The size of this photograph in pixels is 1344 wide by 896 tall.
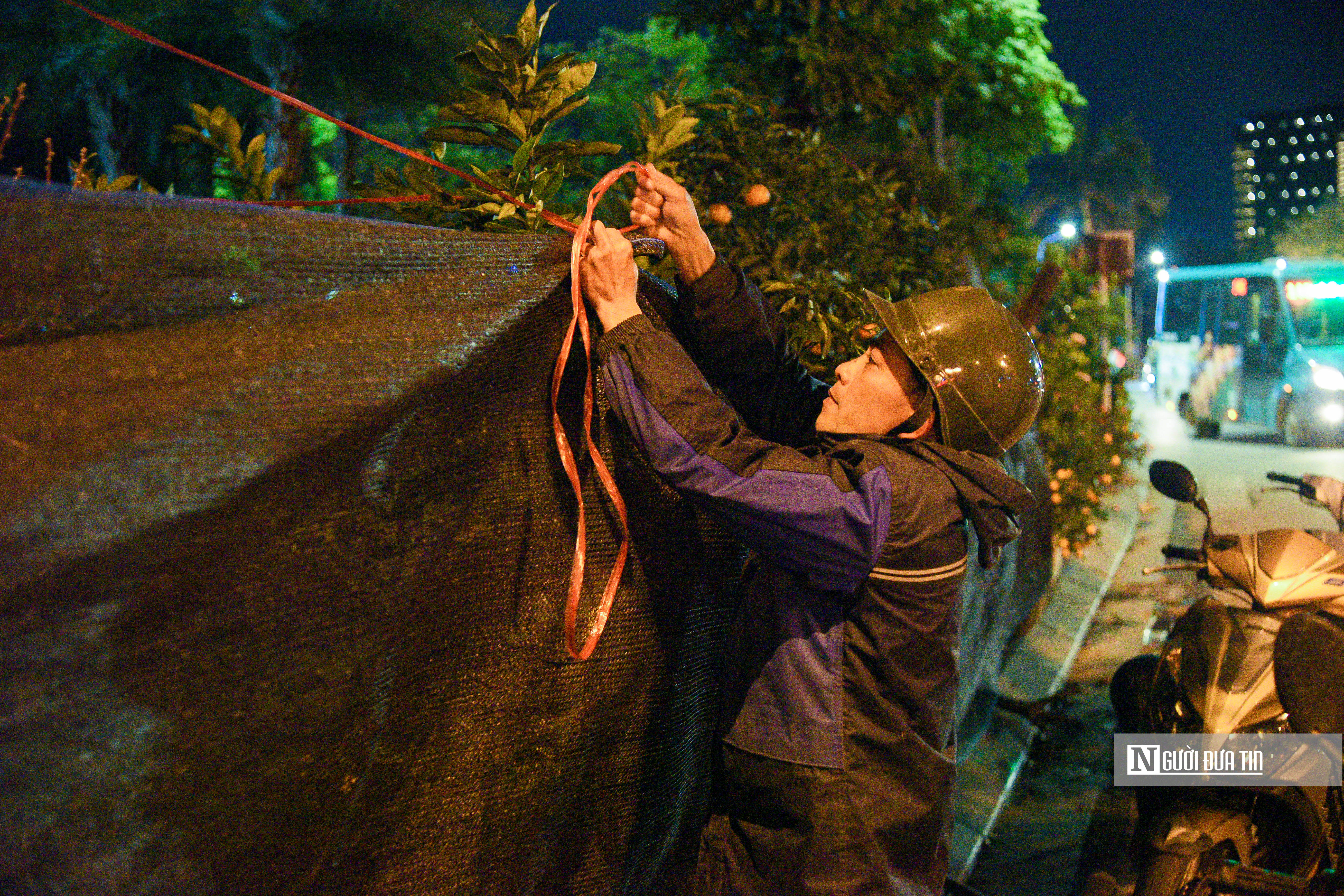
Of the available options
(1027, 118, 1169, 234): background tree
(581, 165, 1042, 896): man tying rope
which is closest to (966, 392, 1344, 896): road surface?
(581, 165, 1042, 896): man tying rope

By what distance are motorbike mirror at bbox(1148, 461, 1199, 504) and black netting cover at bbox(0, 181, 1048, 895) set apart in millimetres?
2587

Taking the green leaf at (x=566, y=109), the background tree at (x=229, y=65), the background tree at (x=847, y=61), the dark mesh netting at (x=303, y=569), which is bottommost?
the dark mesh netting at (x=303, y=569)

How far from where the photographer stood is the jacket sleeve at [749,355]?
7.25ft

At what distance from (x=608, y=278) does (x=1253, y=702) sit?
281cm

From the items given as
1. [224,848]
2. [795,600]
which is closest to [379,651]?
[224,848]

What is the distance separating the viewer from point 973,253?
6.81m

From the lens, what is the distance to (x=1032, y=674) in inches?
253

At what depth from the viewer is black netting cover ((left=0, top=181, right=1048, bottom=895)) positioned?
1.16 meters

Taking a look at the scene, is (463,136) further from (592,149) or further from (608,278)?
(608,278)

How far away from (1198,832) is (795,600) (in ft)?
7.18

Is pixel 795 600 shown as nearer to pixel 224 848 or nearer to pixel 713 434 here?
pixel 713 434

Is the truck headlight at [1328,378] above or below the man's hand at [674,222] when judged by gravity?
below

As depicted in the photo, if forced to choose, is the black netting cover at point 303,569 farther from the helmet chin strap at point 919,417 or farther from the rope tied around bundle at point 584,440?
the helmet chin strap at point 919,417

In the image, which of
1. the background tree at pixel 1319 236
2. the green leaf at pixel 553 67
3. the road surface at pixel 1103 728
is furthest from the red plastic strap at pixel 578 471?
the background tree at pixel 1319 236
